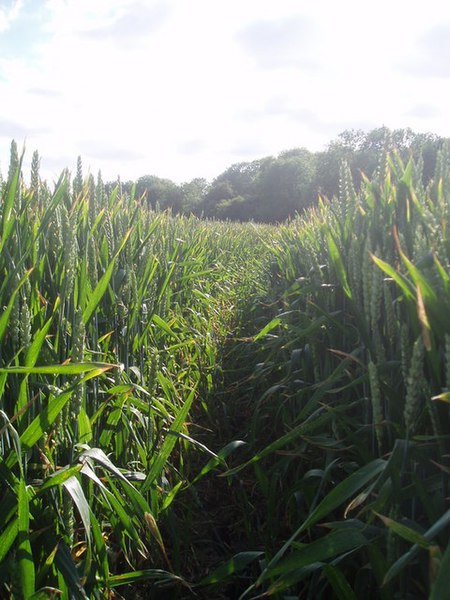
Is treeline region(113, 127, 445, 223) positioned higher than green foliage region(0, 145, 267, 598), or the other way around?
treeline region(113, 127, 445, 223)

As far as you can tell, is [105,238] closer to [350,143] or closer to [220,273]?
[220,273]

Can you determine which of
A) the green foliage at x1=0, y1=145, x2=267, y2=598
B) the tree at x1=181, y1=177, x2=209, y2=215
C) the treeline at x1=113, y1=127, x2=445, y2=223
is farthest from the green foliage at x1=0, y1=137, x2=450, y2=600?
the tree at x1=181, y1=177, x2=209, y2=215

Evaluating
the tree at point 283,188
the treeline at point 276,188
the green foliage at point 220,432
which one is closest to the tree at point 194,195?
the treeline at point 276,188

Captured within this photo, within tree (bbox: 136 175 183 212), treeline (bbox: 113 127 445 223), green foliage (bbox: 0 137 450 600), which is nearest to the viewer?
green foliage (bbox: 0 137 450 600)

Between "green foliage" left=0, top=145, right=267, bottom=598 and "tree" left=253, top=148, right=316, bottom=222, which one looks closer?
"green foliage" left=0, top=145, right=267, bottom=598

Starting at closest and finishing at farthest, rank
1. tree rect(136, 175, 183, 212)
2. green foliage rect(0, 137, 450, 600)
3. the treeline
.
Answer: green foliage rect(0, 137, 450, 600) < the treeline < tree rect(136, 175, 183, 212)

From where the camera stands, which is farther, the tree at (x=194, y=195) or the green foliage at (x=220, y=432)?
the tree at (x=194, y=195)

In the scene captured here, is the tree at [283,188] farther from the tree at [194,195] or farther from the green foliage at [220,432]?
the green foliage at [220,432]

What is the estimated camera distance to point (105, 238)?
6.46ft

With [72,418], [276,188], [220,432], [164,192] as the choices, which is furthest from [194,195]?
[72,418]

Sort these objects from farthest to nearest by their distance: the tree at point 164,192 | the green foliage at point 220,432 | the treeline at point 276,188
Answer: the tree at point 164,192 → the treeline at point 276,188 → the green foliage at point 220,432

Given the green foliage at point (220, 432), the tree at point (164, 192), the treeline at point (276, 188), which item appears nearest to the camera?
the green foliage at point (220, 432)

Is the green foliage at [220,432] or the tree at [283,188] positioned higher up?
the tree at [283,188]

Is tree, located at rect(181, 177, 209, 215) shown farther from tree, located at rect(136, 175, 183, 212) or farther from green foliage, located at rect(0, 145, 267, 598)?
green foliage, located at rect(0, 145, 267, 598)
